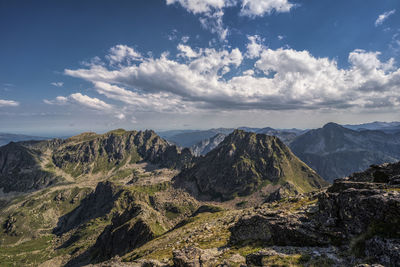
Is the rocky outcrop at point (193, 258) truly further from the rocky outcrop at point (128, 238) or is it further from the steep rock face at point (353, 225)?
the rocky outcrop at point (128, 238)

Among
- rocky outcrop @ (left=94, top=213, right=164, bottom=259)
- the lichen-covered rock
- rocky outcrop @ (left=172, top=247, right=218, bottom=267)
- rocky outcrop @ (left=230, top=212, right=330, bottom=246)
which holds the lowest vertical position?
rocky outcrop @ (left=94, top=213, right=164, bottom=259)

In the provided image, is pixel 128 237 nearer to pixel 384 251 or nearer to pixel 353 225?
pixel 353 225

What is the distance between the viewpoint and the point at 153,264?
3061cm

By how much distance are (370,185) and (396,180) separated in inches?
156

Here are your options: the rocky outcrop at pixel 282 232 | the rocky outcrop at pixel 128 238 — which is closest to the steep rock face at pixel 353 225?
the rocky outcrop at pixel 282 232

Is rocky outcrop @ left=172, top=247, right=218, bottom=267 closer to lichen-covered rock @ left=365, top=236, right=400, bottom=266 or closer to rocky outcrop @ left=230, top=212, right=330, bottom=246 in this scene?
rocky outcrop @ left=230, top=212, right=330, bottom=246

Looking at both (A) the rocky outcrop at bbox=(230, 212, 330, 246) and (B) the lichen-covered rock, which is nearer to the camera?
(B) the lichen-covered rock

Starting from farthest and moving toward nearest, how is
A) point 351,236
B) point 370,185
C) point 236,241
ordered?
point 236,241
point 370,185
point 351,236

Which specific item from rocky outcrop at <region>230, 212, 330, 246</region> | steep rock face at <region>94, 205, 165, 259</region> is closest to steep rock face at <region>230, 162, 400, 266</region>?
rocky outcrop at <region>230, 212, 330, 246</region>

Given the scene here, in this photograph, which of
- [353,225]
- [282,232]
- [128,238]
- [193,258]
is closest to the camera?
[353,225]

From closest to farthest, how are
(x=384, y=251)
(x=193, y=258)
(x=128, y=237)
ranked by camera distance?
1. (x=384, y=251)
2. (x=193, y=258)
3. (x=128, y=237)

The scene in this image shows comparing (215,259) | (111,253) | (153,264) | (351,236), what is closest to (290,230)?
(351,236)

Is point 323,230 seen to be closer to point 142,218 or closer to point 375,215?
point 375,215

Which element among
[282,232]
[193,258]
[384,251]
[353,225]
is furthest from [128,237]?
[384,251]
